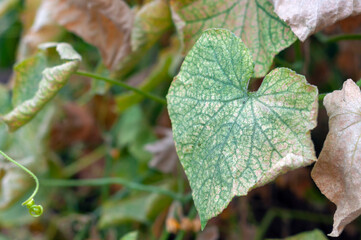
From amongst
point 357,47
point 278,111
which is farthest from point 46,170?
point 357,47

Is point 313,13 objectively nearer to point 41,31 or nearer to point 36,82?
point 36,82

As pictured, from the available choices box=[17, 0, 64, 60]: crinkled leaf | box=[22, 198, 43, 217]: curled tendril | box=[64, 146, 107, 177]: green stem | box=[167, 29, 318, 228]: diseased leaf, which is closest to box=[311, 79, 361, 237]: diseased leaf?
box=[167, 29, 318, 228]: diseased leaf

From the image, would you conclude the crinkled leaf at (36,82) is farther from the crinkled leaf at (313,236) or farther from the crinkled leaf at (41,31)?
the crinkled leaf at (313,236)

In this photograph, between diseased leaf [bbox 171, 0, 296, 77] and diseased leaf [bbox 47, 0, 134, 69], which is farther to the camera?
diseased leaf [bbox 47, 0, 134, 69]

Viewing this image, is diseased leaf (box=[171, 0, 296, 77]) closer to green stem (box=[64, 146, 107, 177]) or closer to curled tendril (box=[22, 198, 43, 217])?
curled tendril (box=[22, 198, 43, 217])

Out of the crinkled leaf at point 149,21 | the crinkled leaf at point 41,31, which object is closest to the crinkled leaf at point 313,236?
the crinkled leaf at point 149,21

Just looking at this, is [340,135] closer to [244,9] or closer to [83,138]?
[244,9]
